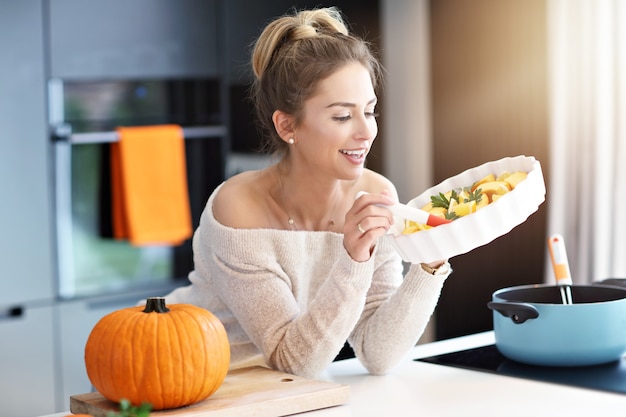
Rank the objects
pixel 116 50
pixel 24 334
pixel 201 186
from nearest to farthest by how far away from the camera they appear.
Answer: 1. pixel 24 334
2. pixel 116 50
3. pixel 201 186

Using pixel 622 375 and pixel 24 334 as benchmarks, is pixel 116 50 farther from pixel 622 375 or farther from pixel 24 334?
pixel 622 375

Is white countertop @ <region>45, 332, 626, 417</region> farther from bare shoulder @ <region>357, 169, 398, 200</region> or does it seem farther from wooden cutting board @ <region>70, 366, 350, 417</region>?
bare shoulder @ <region>357, 169, 398, 200</region>

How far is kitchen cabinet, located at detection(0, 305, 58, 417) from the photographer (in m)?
3.11

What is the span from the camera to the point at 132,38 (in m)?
3.40

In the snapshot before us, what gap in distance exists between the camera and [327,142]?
176cm

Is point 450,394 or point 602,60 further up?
point 602,60

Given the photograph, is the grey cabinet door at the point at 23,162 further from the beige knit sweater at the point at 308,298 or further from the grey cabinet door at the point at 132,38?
the beige knit sweater at the point at 308,298

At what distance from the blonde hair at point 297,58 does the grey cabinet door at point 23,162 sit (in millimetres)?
1454

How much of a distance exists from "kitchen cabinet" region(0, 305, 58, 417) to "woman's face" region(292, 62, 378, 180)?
1743 millimetres

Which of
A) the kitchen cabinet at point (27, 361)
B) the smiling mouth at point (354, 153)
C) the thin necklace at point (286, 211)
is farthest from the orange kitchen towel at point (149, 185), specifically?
the smiling mouth at point (354, 153)

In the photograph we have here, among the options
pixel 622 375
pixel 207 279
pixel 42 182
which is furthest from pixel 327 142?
pixel 42 182

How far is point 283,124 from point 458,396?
674 millimetres

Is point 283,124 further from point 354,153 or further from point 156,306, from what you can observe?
point 156,306

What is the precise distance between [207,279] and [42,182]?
4.58 feet
